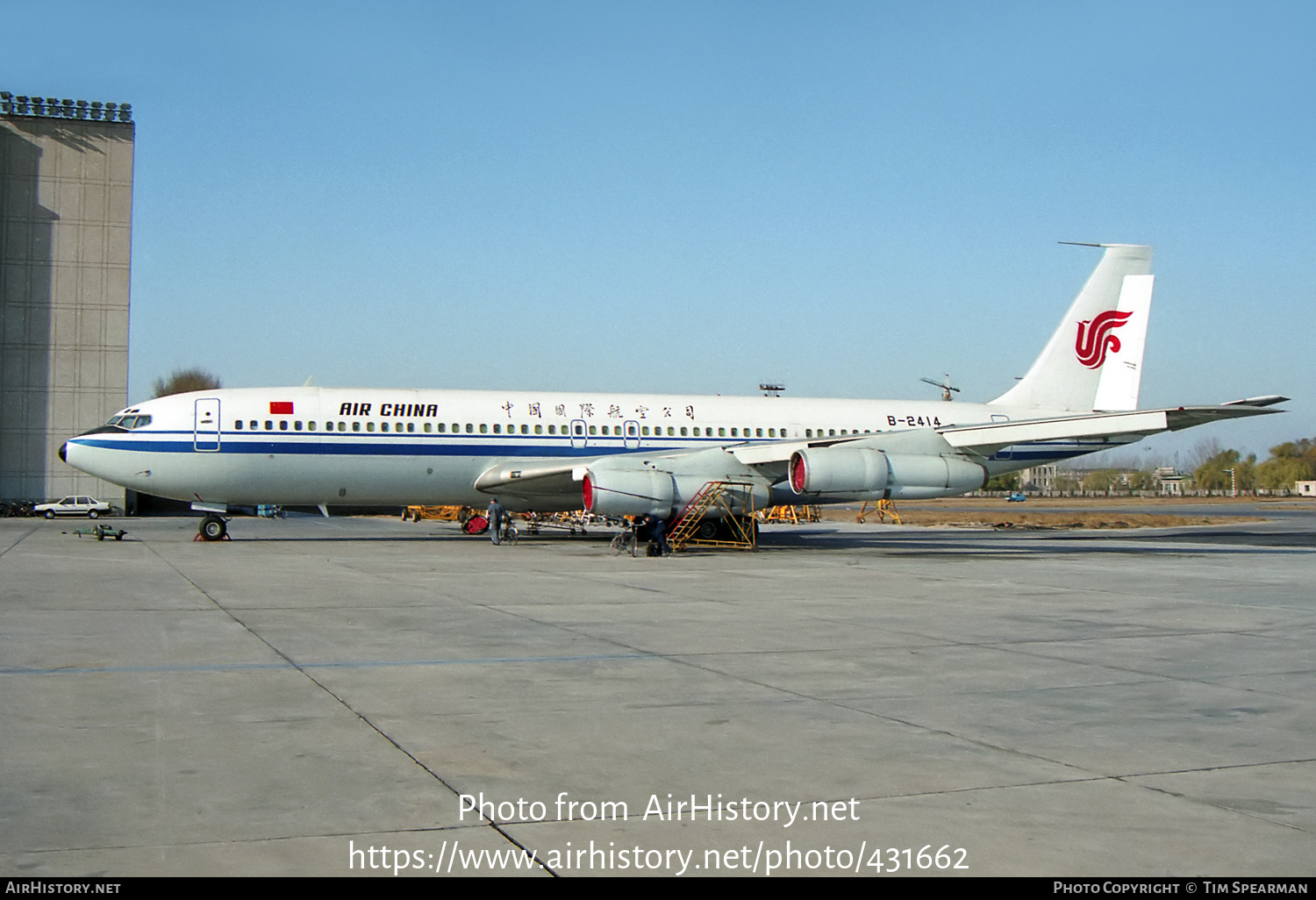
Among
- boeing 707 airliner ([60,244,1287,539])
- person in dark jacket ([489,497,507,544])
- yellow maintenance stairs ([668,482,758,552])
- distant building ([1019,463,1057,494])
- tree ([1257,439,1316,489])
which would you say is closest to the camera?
boeing 707 airliner ([60,244,1287,539])

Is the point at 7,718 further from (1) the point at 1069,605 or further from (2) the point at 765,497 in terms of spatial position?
(2) the point at 765,497

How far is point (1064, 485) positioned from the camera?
176250 mm

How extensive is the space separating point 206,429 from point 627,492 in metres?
10.2

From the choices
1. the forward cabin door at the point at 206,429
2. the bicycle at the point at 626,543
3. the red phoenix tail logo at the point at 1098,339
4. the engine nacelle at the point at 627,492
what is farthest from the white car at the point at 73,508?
the red phoenix tail logo at the point at 1098,339

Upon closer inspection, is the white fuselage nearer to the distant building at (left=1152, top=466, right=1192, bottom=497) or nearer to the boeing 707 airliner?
the boeing 707 airliner

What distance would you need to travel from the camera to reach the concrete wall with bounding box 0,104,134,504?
202 ft

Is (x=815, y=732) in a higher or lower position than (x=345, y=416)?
lower

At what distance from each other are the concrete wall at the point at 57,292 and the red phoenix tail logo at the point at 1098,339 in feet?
170

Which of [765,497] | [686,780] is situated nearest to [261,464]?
[765,497]

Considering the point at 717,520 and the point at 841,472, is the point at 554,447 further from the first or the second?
the point at 841,472

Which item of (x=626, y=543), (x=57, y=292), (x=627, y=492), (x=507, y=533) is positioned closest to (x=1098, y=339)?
(x=626, y=543)

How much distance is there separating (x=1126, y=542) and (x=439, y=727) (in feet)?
96.2

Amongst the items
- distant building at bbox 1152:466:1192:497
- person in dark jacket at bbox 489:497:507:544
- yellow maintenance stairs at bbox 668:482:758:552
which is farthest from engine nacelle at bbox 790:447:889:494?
distant building at bbox 1152:466:1192:497

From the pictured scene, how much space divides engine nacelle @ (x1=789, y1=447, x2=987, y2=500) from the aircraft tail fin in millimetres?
7192
